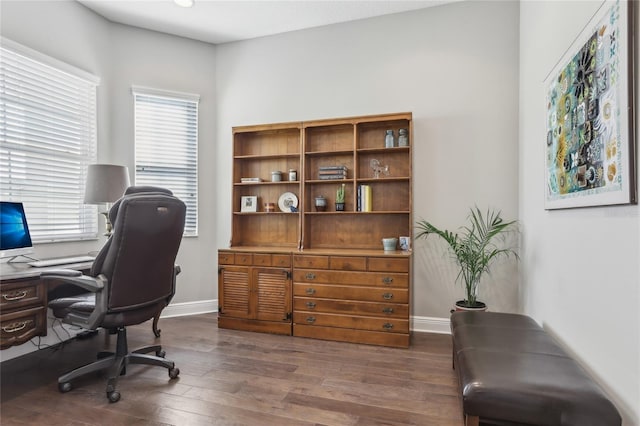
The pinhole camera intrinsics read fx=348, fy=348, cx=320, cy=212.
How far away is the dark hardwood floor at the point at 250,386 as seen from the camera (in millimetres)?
1992

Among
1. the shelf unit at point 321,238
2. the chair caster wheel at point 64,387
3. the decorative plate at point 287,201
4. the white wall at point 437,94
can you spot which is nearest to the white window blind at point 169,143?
the shelf unit at point 321,238

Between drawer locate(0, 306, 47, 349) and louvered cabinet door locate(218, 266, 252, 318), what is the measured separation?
1556 millimetres

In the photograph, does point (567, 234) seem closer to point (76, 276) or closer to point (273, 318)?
point (273, 318)

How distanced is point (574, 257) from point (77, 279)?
2896 millimetres

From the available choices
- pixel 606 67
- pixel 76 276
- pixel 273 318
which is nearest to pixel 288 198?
pixel 273 318

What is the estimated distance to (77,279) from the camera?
2.15 meters

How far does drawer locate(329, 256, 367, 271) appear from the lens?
10.4 feet

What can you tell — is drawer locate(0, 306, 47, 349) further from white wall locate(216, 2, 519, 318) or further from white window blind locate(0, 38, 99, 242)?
white wall locate(216, 2, 519, 318)

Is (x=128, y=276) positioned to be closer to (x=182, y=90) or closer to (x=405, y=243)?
(x=405, y=243)

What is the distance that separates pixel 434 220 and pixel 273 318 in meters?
1.88

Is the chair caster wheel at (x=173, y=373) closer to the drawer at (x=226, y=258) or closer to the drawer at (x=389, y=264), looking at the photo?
the drawer at (x=226, y=258)

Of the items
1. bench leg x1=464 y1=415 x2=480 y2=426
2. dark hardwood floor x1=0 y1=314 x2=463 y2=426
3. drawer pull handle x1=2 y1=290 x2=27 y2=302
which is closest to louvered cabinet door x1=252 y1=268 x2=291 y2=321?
dark hardwood floor x1=0 y1=314 x2=463 y2=426

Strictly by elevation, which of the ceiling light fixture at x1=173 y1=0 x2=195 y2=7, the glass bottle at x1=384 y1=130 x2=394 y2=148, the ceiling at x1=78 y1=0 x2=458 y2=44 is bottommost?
the glass bottle at x1=384 y1=130 x2=394 y2=148

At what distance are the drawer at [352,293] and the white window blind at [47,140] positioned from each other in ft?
7.35
